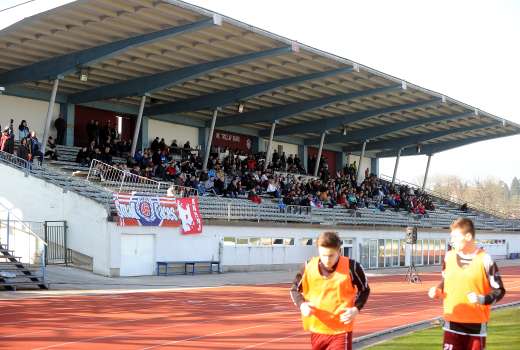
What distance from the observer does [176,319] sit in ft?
50.7

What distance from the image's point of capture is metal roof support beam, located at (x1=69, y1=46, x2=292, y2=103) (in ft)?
99.2

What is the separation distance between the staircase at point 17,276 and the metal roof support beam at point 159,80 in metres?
12.5

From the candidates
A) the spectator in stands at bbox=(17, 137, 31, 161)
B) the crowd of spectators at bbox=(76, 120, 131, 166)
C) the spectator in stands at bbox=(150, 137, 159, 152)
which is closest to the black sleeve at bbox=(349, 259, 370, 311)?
the spectator in stands at bbox=(17, 137, 31, 161)

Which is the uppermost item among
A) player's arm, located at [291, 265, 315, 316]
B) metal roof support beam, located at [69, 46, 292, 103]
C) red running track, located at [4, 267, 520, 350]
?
metal roof support beam, located at [69, 46, 292, 103]

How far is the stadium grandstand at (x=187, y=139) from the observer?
26234mm

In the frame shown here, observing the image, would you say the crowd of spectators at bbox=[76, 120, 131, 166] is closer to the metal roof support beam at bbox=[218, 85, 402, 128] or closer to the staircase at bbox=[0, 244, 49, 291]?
the metal roof support beam at bbox=[218, 85, 402, 128]

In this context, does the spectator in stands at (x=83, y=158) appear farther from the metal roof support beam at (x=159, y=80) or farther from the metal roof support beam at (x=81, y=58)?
the metal roof support beam at (x=159, y=80)

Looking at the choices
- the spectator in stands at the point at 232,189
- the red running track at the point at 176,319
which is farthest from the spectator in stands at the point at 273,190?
the red running track at the point at 176,319

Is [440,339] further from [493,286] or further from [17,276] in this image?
[17,276]

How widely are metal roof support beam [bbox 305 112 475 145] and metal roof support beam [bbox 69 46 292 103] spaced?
20.2m

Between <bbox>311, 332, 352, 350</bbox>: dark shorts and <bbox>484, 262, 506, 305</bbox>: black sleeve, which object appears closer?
<bbox>311, 332, 352, 350</bbox>: dark shorts

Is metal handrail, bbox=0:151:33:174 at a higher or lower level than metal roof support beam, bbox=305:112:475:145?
lower

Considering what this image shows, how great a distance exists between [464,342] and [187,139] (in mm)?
37434

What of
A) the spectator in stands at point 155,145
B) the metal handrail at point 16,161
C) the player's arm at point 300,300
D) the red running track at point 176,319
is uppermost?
the spectator in stands at point 155,145
